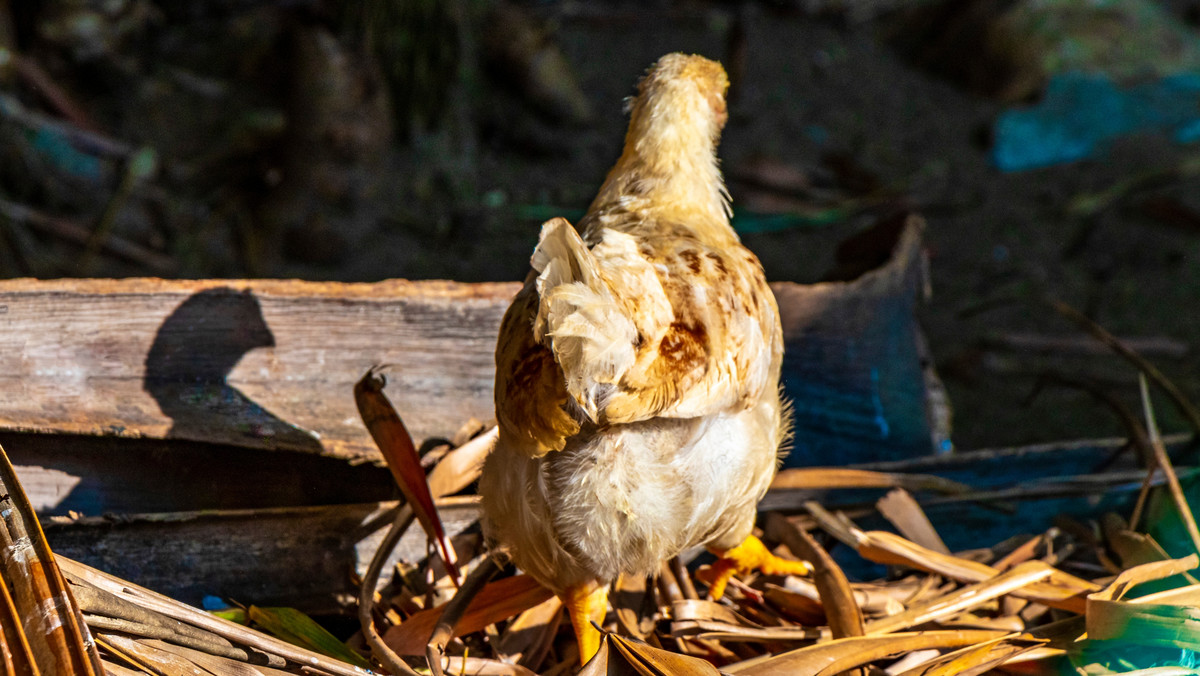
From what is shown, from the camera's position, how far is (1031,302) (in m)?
4.09

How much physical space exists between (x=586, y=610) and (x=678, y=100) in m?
Answer: 1.22

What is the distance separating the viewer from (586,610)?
1.72m

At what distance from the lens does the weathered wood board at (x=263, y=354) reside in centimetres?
194

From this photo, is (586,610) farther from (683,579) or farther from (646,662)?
(683,579)

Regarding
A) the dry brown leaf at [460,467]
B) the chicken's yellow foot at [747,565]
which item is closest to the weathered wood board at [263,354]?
the dry brown leaf at [460,467]

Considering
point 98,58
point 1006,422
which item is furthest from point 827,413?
point 98,58

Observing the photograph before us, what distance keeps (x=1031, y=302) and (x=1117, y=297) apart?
0.39 meters

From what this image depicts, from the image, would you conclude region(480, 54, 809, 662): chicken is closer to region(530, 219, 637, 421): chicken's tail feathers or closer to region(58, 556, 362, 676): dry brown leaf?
region(530, 219, 637, 421): chicken's tail feathers

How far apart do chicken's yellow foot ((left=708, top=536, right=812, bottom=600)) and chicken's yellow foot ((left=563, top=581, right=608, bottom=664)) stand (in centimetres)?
41

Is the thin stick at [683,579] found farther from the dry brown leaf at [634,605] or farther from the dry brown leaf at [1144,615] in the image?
the dry brown leaf at [1144,615]

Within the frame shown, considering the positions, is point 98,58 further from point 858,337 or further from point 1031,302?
point 1031,302

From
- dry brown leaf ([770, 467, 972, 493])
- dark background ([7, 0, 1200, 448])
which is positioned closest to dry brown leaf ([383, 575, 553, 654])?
dry brown leaf ([770, 467, 972, 493])

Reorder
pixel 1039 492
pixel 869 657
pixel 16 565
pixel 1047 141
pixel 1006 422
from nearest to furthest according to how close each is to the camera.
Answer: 1. pixel 16 565
2. pixel 869 657
3. pixel 1039 492
4. pixel 1006 422
5. pixel 1047 141

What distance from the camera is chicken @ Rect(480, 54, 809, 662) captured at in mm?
1317
